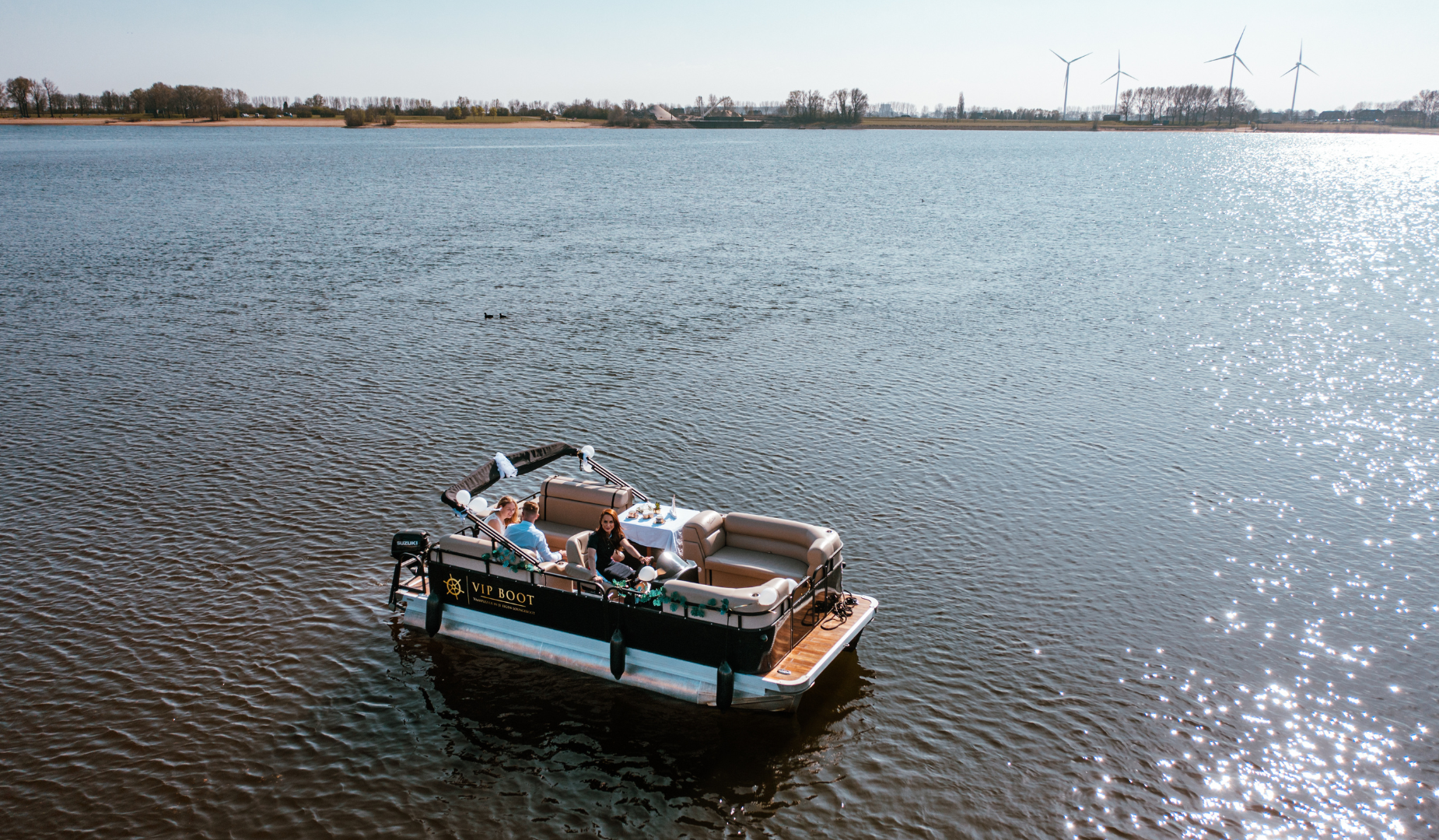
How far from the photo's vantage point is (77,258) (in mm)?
50000

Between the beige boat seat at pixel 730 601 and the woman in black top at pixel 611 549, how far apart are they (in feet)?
4.56

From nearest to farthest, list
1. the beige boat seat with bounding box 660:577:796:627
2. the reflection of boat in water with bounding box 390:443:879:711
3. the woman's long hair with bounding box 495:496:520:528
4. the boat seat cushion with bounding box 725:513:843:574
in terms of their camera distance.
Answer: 1. the beige boat seat with bounding box 660:577:796:627
2. the reflection of boat in water with bounding box 390:443:879:711
3. the boat seat cushion with bounding box 725:513:843:574
4. the woman's long hair with bounding box 495:496:520:528

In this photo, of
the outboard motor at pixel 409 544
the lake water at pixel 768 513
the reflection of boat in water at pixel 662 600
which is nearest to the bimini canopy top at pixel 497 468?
the reflection of boat in water at pixel 662 600

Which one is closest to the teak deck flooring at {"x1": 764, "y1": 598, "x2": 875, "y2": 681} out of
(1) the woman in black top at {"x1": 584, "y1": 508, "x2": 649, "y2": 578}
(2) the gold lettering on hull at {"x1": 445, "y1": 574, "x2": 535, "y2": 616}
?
(1) the woman in black top at {"x1": 584, "y1": 508, "x2": 649, "y2": 578}

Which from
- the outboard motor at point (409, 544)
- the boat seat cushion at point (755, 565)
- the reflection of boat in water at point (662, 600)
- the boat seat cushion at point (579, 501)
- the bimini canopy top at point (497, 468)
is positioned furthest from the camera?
the boat seat cushion at point (579, 501)

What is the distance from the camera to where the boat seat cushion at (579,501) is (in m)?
16.0

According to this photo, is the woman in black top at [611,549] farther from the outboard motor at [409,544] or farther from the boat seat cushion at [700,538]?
Result: the outboard motor at [409,544]

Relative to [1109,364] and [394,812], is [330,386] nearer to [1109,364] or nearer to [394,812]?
[394,812]

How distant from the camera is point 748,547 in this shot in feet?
49.4

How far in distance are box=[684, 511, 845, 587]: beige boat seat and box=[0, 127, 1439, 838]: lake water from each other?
193cm

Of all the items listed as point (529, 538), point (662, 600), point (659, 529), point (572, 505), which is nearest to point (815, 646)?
point (662, 600)

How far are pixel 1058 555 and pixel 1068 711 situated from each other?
5.39 m

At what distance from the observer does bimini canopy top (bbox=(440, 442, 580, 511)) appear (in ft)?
48.0

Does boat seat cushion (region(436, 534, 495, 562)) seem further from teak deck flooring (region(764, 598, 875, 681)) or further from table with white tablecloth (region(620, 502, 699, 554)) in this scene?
teak deck flooring (region(764, 598, 875, 681))
